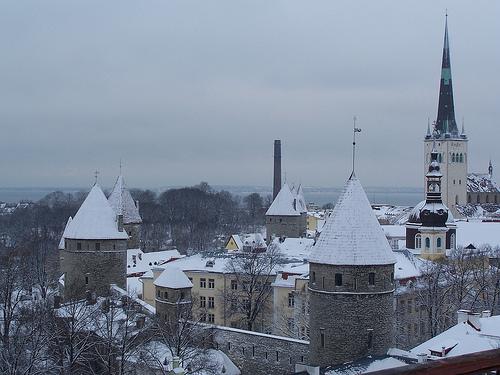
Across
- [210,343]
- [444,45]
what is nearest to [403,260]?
[210,343]

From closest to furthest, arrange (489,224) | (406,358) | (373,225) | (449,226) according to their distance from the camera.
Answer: (406,358), (373,225), (449,226), (489,224)

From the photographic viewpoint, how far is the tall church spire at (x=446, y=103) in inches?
3268

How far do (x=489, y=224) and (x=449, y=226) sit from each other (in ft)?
41.9

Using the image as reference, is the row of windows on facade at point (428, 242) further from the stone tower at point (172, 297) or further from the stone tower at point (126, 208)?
the stone tower at point (172, 297)

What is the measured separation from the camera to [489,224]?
193ft

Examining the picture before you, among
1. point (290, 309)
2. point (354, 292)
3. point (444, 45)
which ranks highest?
point (444, 45)

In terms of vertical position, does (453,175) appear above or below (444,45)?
below

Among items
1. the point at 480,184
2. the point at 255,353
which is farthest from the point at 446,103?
the point at 255,353

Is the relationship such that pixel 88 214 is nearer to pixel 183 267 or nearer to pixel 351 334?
pixel 183 267

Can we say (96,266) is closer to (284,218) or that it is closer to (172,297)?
(172,297)

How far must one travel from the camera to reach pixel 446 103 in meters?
83.4

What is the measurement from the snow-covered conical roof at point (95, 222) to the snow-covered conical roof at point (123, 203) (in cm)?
818

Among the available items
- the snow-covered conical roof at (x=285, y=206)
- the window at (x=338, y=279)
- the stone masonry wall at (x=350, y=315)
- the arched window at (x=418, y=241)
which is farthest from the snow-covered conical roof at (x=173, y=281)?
the snow-covered conical roof at (x=285, y=206)

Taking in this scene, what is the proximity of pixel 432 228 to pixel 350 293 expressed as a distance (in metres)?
25.2
